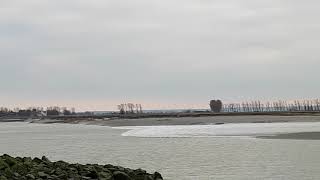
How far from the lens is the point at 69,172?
686 inches

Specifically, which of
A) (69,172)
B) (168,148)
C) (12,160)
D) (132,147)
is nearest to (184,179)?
(69,172)

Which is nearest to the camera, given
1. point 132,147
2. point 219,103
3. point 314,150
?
point 314,150

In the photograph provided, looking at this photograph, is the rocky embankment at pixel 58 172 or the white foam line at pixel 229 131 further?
the white foam line at pixel 229 131

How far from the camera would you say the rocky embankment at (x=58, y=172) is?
52.0ft

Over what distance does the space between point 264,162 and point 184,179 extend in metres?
5.77

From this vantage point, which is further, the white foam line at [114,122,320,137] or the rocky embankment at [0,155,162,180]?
the white foam line at [114,122,320,137]

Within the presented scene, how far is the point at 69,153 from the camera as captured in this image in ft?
106

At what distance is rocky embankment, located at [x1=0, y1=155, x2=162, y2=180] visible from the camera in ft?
52.0

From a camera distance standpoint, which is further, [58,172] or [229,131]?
[229,131]

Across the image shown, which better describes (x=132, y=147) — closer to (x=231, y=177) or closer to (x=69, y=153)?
(x=69, y=153)

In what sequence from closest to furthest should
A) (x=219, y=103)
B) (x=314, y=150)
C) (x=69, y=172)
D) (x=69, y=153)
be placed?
(x=69, y=172) → (x=314, y=150) → (x=69, y=153) → (x=219, y=103)

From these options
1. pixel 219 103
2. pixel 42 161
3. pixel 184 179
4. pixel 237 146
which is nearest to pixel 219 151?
pixel 237 146

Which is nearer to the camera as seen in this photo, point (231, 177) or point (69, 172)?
point (69, 172)

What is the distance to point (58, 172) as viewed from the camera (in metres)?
17.1
